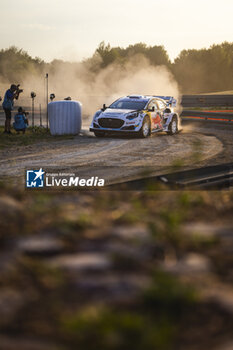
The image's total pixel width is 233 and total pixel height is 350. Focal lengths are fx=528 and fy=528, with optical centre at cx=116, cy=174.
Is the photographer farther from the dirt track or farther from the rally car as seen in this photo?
the rally car

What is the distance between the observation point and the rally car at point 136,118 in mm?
18938

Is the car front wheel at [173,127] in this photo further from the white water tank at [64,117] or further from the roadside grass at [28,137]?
the roadside grass at [28,137]

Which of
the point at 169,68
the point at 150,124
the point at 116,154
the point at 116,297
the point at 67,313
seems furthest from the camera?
the point at 169,68

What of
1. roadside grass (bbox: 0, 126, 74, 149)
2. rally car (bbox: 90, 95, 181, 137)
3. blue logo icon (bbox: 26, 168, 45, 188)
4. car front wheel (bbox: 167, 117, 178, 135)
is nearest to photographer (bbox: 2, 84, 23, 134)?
roadside grass (bbox: 0, 126, 74, 149)

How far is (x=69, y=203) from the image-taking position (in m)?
4.11

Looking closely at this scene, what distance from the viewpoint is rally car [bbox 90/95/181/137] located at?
18.9m

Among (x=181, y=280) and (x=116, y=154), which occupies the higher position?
(x=181, y=280)

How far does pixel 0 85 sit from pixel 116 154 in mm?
49213

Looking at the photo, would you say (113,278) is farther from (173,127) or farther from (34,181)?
(173,127)

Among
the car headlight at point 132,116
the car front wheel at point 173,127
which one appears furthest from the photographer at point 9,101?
the car front wheel at point 173,127

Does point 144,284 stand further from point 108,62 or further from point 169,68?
point 169,68

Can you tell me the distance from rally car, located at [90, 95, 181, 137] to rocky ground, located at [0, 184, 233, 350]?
15.1 metres

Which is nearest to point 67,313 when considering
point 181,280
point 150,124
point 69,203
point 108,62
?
point 181,280

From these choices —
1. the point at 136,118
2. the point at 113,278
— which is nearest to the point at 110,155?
the point at 136,118
